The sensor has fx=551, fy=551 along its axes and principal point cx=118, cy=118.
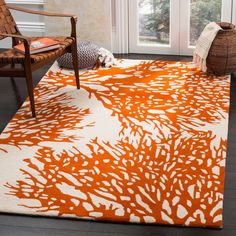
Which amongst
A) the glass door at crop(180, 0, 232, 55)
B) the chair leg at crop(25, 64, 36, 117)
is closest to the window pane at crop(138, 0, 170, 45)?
the glass door at crop(180, 0, 232, 55)

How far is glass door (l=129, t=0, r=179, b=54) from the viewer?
16.1 feet

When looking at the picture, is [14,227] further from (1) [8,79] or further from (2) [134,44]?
(2) [134,44]

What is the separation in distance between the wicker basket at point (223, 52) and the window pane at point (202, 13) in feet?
1.57

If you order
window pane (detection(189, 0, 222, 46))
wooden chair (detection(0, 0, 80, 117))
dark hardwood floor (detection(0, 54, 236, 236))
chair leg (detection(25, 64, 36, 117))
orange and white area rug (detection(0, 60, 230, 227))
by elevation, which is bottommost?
dark hardwood floor (detection(0, 54, 236, 236))

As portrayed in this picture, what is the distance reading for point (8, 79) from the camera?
179 inches

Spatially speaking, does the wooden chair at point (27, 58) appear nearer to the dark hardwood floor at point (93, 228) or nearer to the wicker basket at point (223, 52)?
the wicker basket at point (223, 52)

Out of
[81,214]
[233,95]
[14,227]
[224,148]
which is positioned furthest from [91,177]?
[233,95]

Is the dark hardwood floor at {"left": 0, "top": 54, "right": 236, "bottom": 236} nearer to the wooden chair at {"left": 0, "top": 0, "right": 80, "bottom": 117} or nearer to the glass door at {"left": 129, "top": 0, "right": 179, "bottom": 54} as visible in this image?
the wooden chair at {"left": 0, "top": 0, "right": 80, "bottom": 117}

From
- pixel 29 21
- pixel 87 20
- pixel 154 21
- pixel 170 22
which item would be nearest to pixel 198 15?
pixel 170 22

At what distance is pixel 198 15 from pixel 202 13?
0.04m

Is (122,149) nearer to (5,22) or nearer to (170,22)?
(5,22)

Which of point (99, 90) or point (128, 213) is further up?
point (99, 90)

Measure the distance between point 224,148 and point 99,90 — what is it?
4.17 feet

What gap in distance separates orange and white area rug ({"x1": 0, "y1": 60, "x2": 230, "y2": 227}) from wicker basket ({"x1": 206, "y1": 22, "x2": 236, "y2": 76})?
123mm
